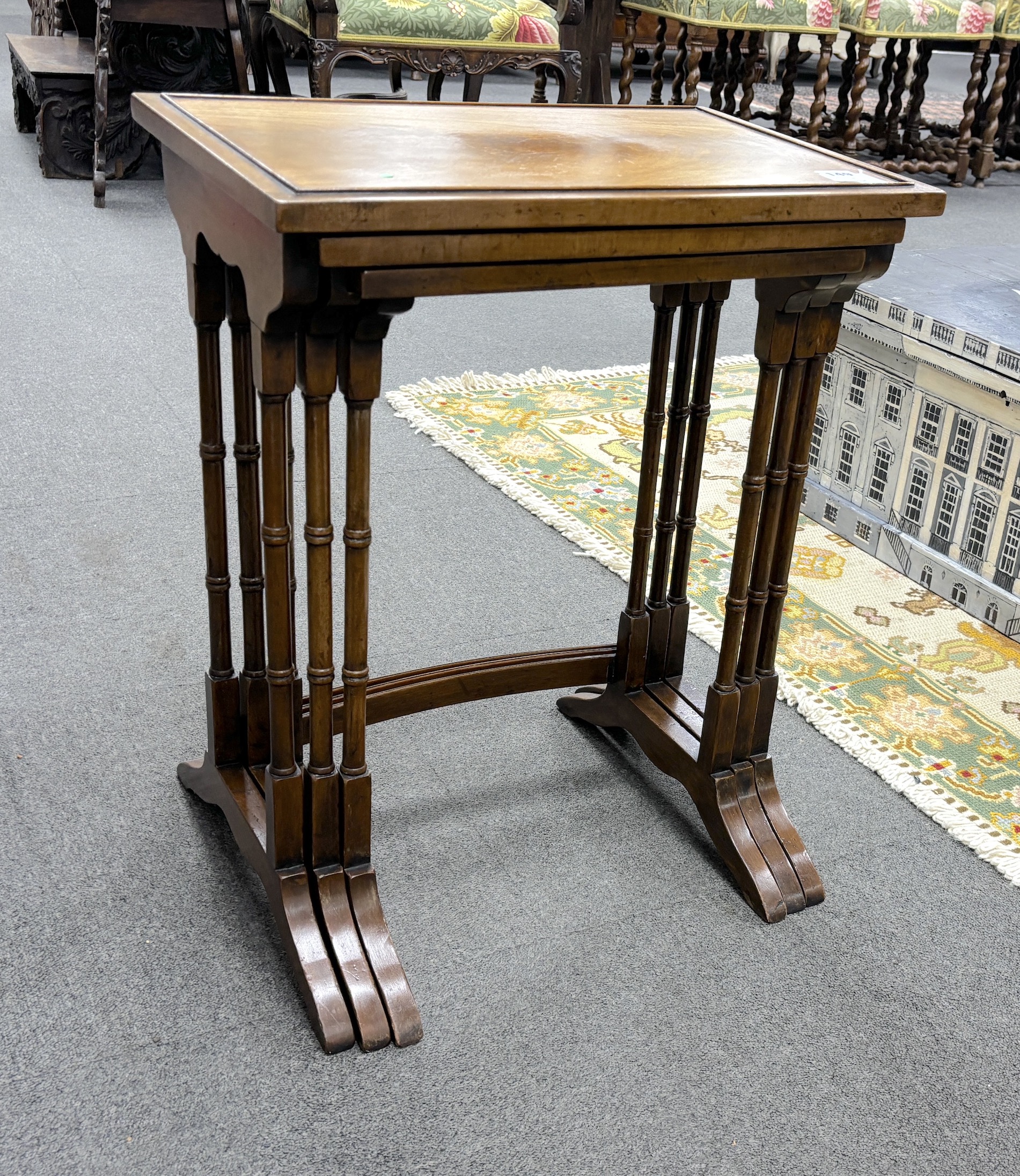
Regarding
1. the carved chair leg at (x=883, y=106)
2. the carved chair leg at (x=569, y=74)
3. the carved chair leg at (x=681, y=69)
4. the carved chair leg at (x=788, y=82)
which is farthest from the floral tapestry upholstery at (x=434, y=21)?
the carved chair leg at (x=883, y=106)

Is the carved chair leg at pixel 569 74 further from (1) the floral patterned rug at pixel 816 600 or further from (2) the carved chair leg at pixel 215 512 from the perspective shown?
(2) the carved chair leg at pixel 215 512

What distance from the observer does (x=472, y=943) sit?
1248 mm

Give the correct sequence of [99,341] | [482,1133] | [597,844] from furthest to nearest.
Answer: [99,341] → [597,844] → [482,1133]

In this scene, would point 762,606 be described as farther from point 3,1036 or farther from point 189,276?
point 3,1036

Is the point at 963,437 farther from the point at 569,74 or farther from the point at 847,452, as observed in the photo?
the point at 569,74

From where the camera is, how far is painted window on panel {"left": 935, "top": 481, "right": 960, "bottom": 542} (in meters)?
1.96

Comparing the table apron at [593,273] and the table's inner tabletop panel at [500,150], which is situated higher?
the table's inner tabletop panel at [500,150]

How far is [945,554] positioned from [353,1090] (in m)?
1.34

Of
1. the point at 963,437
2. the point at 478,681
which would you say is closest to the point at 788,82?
the point at 963,437

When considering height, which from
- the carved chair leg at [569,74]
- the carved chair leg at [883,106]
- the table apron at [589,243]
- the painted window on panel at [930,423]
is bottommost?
the painted window on panel at [930,423]

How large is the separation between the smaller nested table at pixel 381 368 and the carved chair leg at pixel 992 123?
162 inches

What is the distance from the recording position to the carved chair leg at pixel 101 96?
3.59 metres

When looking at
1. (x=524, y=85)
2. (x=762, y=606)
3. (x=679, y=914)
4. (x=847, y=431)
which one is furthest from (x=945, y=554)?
(x=524, y=85)

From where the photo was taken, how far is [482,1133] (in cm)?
104
